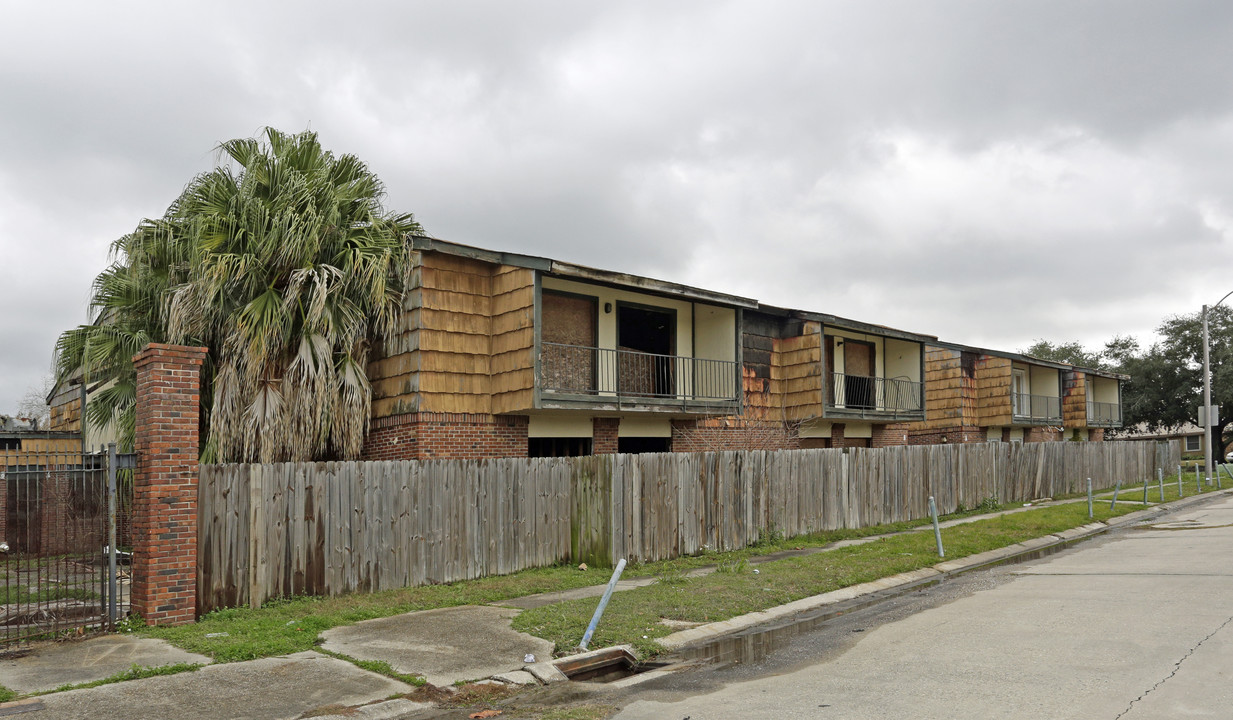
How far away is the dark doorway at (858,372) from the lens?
28.4 m

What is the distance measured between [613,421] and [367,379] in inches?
230

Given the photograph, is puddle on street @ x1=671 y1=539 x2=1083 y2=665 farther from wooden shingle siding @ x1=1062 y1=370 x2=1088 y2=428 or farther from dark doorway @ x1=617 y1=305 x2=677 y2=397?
wooden shingle siding @ x1=1062 y1=370 x2=1088 y2=428

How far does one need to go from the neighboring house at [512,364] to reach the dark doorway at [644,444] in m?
1.03

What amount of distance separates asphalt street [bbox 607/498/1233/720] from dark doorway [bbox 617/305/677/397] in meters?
10.1

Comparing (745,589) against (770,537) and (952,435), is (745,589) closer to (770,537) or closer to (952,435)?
(770,537)

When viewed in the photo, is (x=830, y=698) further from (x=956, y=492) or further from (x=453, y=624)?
(x=956, y=492)

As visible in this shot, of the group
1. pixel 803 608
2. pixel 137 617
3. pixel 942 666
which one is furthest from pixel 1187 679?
pixel 137 617

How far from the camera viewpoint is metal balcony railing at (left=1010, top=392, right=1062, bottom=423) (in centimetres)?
3622

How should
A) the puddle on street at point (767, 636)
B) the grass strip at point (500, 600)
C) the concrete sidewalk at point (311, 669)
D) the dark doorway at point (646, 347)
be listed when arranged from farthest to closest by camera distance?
the dark doorway at point (646, 347)
the grass strip at point (500, 600)
the puddle on street at point (767, 636)
the concrete sidewalk at point (311, 669)

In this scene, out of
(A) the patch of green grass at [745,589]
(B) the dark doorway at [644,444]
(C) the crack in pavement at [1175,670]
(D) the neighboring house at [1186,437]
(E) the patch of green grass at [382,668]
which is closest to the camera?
(C) the crack in pavement at [1175,670]

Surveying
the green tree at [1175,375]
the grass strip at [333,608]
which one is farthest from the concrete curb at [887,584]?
the green tree at [1175,375]

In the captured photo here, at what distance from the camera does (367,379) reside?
56.7 feet

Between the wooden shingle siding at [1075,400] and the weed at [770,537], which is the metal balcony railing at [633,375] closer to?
the weed at [770,537]

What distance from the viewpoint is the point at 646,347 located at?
22.1 metres
